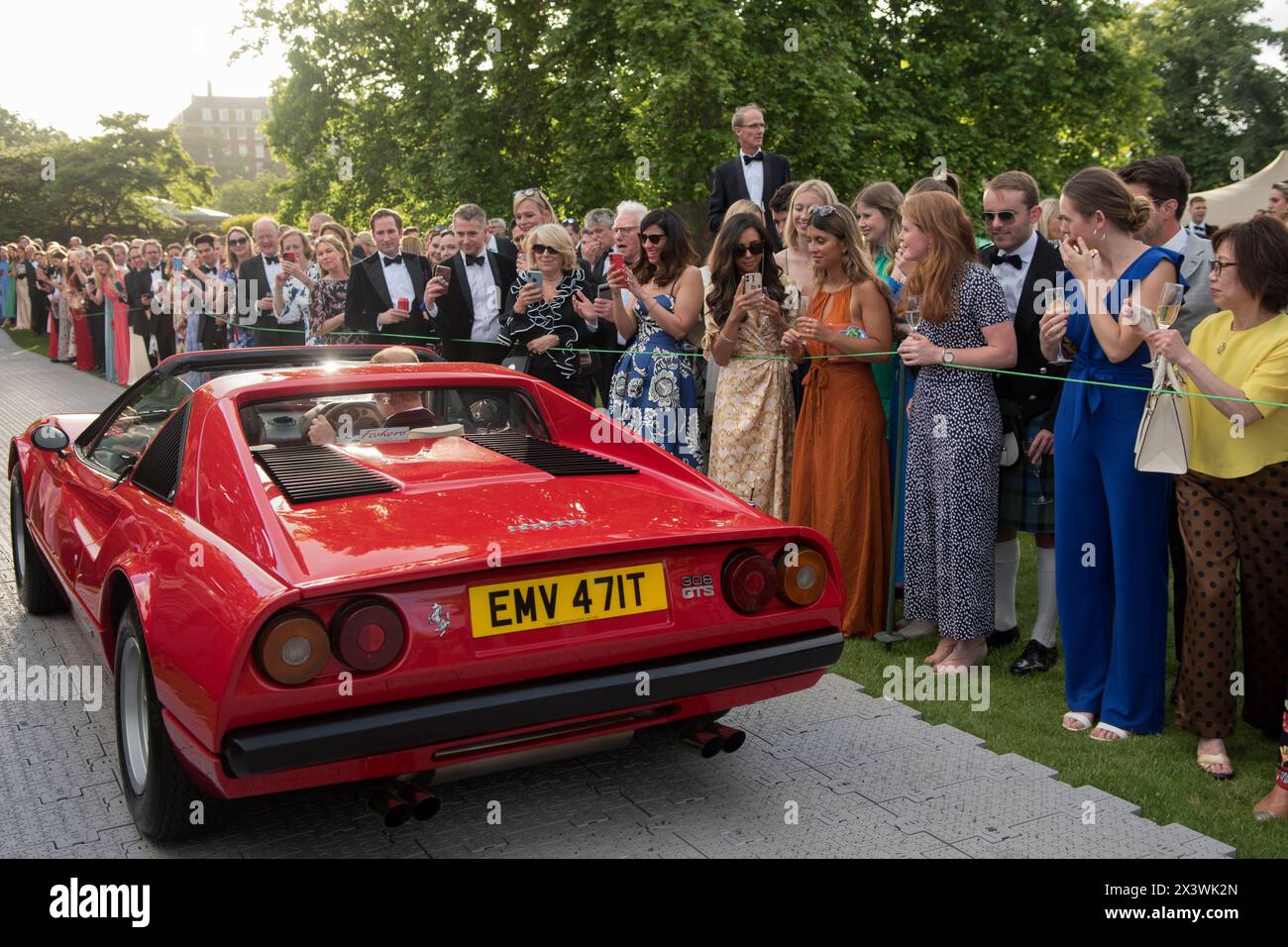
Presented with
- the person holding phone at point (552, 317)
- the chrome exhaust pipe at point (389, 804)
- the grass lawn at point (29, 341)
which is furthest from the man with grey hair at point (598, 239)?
the grass lawn at point (29, 341)

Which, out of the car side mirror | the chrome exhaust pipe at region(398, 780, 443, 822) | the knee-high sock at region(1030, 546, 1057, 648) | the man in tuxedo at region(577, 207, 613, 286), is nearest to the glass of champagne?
the knee-high sock at region(1030, 546, 1057, 648)

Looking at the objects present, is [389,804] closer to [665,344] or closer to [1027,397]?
[1027,397]

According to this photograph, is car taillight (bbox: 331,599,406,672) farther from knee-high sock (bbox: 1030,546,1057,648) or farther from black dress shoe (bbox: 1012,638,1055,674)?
knee-high sock (bbox: 1030,546,1057,648)

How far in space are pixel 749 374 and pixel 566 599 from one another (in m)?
3.22

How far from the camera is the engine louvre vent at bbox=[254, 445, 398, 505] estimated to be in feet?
11.9

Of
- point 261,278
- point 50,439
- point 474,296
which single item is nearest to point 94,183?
point 261,278

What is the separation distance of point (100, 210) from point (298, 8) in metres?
32.2

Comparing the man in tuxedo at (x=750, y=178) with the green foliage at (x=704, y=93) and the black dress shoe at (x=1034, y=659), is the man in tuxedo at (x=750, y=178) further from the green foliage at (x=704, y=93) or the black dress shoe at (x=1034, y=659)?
the green foliage at (x=704, y=93)

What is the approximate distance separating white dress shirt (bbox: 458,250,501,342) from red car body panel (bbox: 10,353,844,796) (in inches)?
173

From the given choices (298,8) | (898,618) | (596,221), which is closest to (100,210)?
(298,8)

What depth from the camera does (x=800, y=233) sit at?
6426 millimetres

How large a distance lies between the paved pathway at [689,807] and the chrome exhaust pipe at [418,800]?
A: 1.39 feet

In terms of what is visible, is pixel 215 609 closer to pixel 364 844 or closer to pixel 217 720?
pixel 217 720
